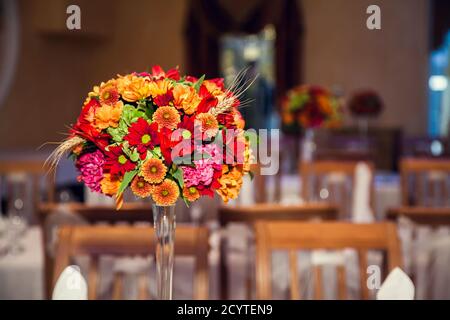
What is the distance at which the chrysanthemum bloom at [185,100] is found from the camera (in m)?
1.45

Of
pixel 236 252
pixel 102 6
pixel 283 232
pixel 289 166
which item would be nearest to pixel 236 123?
pixel 283 232

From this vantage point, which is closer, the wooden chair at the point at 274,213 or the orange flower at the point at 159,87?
A: the orange flower at the point at 159,87

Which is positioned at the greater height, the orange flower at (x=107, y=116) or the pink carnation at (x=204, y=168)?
the orange flower at (x=107, y=116)

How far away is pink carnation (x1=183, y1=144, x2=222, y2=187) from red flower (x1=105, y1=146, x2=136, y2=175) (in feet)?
0.33

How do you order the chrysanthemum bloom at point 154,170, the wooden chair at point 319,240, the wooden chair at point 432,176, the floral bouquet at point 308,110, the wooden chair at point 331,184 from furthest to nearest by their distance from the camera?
the floral bouquet at point 308,110 < the wooden chair at point 432,176 < the wooden chair at point 331,184 < the wooden chair at point 319,240 < the chrysanthemum bloom at point 154,170

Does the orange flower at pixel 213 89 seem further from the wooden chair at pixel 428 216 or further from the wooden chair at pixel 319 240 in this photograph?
the wooden chair at pixel 428 216

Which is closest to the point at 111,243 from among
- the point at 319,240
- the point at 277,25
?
the point at 319,240

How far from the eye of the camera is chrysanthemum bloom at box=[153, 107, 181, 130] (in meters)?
1.44

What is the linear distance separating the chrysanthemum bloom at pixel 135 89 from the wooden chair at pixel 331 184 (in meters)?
3.29

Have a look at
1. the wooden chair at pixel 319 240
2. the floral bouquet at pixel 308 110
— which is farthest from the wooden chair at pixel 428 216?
the floral bouquet at pixel 308 110

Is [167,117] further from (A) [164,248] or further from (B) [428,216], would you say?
(B) [428,216]

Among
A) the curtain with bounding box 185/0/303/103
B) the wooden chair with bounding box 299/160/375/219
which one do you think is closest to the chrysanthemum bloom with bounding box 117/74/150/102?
the wooden chair with bounding box 299/160/375/219

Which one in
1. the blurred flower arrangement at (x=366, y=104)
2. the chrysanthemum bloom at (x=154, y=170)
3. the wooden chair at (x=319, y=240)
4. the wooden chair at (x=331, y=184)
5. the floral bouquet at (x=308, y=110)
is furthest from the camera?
the blurred flower arrangement at (x=366, y=104)

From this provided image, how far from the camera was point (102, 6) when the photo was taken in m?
12.2
